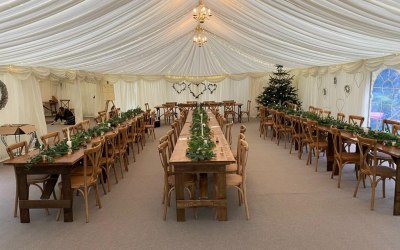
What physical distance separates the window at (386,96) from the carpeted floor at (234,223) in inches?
158

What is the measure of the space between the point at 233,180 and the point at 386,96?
22.7 ft

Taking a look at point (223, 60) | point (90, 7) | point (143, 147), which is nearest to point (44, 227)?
point (90, 7)

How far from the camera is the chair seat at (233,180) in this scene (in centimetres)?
400

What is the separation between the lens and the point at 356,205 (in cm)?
429

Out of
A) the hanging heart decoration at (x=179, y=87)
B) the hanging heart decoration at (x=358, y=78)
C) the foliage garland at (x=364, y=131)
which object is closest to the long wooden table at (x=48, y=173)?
the foliage garland at (x=364, y=131)

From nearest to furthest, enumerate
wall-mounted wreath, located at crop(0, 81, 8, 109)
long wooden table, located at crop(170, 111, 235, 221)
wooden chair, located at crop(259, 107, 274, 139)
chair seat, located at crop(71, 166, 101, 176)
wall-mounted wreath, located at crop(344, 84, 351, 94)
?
long wooden table, located at crop(170, 111, 235, 221) < chair seat, located at crop(71, 166, 101, 176) < wall-mounted wreath, located at crop(0, 81, 8, 109) < wall-mounted wreath, located at crop(344, 84, 351, 94) < wooden chair, located at crop(259, 107, 274, 139)

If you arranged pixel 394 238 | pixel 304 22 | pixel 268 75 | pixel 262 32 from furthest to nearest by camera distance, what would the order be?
pixel 268 75
pixel 262 32
pixel 304 22
pixel 394 238

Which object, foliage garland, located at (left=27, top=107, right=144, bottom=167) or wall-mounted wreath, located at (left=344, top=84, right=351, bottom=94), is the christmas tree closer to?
wall-mounted wreath, located at (left=344, top=84, right=351, bottom=94)

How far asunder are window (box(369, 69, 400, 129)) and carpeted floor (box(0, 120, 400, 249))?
13.2ft

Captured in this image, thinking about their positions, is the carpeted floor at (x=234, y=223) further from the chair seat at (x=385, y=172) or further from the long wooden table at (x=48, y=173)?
the chair seat at (x=385, y=172)

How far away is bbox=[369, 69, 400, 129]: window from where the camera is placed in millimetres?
8133

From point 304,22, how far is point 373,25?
108cm

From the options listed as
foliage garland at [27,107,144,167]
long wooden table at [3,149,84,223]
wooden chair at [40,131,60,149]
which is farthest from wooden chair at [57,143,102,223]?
wooden chair at [40,131,60,149]

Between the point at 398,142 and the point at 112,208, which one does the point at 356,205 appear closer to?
the point at 398,142
